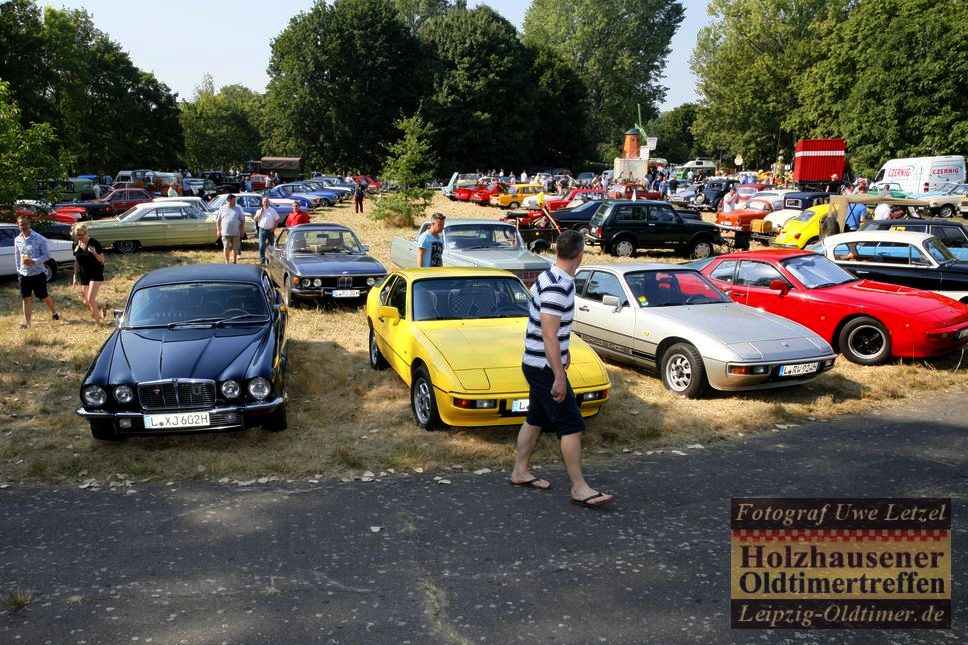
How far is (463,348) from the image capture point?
6.64 meters

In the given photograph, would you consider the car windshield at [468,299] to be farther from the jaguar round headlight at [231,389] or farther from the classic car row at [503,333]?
the jaguar round headlight at [231,389]

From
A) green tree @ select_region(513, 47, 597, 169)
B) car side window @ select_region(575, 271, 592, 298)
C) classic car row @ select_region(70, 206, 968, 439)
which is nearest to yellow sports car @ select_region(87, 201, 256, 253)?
classic car row @ select_region(70, 206, 968, 439)

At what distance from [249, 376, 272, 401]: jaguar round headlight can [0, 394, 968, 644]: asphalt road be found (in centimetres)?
90

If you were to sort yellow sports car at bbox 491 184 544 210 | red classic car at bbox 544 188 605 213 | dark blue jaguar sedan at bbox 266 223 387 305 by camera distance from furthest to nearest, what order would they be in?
yellow sports car at bbox 491 184 544 210 → red classic car at bbox 544 188 605 213 → dark blue jaguar sedan at bbox 266 223 387 305

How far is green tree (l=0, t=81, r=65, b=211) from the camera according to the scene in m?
16.2

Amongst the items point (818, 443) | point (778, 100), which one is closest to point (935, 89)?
point (778, 100)

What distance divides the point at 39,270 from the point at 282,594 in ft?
29.3

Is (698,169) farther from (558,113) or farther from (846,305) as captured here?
(846,305)

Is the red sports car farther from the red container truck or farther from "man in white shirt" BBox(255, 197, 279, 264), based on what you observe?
the red container truck

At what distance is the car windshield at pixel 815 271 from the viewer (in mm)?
9859

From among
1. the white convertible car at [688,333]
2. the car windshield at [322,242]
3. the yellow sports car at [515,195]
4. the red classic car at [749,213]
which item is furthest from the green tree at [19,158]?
the yellow sports car at [515,195]

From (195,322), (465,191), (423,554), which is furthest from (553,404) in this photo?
(465,191)

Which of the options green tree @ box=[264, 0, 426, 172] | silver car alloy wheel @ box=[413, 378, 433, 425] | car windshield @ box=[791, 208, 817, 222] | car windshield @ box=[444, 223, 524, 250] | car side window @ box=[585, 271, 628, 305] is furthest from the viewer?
green tree @ box=[264, 0, 426, 172]

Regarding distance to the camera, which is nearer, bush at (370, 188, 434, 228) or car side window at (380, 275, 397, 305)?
car side window at (380, 275, 397, 305)
